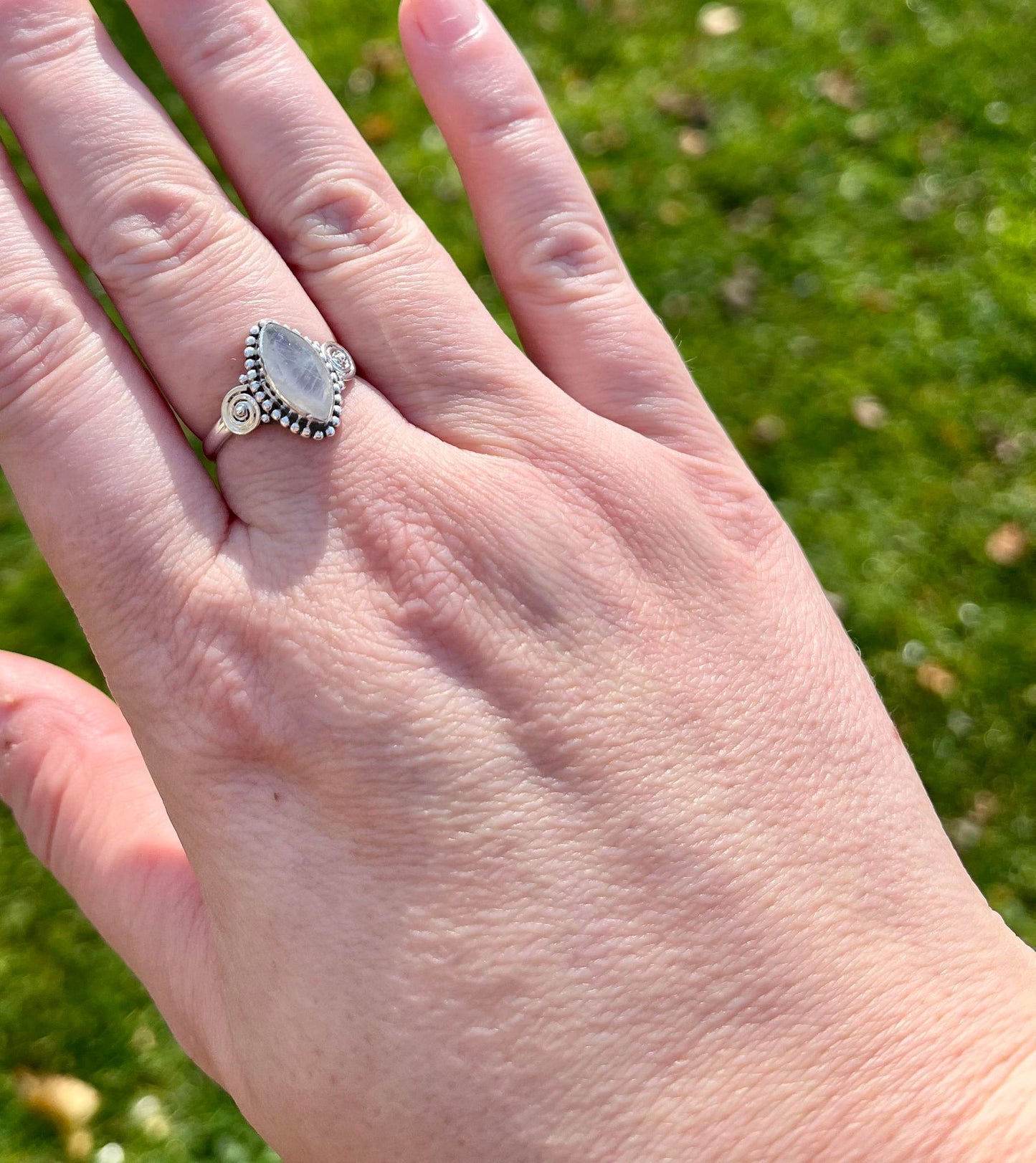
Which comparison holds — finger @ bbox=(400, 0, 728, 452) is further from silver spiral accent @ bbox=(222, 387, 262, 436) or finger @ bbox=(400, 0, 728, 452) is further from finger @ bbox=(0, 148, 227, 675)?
finger @ bbox=(0, 148, 227, 675)

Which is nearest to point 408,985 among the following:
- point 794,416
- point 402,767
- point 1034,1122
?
point 402,767

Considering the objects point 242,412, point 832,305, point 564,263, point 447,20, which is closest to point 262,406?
point 242,412

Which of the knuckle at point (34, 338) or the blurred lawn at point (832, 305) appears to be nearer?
the knuckle at point (34, 338)

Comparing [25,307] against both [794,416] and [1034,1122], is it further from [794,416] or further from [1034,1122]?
[794,416]

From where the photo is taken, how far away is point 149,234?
7.01 ft

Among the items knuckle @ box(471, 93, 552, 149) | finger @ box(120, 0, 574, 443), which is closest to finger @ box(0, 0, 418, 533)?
finger @ box(120, 0, 574, 443)

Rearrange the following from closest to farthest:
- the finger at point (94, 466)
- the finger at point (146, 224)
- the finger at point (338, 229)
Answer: the finger at point (94, 466) < the finger at point (146, 224) < the finger at point (338, 229)

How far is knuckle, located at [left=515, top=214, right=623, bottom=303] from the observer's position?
250cm

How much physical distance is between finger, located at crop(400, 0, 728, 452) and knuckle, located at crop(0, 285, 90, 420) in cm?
106

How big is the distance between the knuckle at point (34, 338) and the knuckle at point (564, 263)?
1070mm

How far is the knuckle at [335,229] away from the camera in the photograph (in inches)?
89.3

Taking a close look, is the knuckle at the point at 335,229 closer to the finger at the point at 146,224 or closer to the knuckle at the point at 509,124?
the finger at the point at 146,224

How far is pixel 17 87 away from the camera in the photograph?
2123 mm

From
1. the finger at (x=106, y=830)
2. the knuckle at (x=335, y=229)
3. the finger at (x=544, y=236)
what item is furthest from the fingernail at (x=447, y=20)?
the finger at (x=106, y=830)
